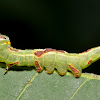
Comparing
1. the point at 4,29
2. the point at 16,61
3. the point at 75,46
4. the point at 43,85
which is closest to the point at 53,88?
the point at 43,85

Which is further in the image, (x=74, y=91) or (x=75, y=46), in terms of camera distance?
(x=75, y=46)

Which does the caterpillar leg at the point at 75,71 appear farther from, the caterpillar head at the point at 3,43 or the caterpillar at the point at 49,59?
the caterpillar head at the point at 3,43

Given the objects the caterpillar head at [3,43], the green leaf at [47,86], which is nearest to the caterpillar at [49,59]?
the caterpillar head at [3,43]

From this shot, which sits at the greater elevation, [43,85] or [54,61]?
[54,61]

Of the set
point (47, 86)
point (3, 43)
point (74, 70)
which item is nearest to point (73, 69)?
point (74, 70)

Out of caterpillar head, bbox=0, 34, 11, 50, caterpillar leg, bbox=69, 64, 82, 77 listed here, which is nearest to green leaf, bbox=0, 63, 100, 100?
caterpillar leg, bbox=69, 64, 82, 77

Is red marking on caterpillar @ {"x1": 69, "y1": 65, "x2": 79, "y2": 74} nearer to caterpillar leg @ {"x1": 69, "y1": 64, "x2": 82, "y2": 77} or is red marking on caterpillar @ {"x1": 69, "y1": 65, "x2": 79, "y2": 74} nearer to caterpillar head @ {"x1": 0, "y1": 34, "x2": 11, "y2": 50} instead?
caterpillar leg @ {"x1": 69, "y1": 64, "x2": 82, "y2": 77}

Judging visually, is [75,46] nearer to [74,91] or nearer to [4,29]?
[4,29]
